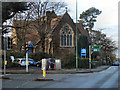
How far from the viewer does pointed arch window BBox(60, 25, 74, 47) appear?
56094 mm

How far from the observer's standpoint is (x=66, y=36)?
186ft

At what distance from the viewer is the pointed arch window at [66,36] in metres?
56.1

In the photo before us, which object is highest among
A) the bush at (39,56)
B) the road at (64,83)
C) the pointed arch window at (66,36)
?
the pointed arch window at (66,36)

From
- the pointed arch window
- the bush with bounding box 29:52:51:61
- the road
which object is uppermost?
the pointed arch window

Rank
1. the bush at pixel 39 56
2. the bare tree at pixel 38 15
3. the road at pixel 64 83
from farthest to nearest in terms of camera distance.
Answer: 1. the bush at pixel 39 56
2. the bare tree at pixel 38 15
3. the road at pixel 64 83

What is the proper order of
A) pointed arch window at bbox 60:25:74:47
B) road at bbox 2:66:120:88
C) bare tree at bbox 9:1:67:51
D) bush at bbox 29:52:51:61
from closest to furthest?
road at bbox 2:66:120:88
bare tree at bbox 9:1:67:51
bush at bbox 29:52:51:61
pointed arch window at bbox 60:25:74:47

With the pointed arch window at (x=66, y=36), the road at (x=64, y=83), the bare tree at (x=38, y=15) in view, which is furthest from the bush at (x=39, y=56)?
the road at (x=64, y=83)

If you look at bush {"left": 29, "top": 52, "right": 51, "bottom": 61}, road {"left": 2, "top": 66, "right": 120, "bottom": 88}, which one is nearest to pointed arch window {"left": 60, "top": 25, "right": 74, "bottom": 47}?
bush {"left": 29, "top": 52, "right": 51, "bottom": 61}

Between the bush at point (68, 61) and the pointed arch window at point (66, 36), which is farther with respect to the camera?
the pointed arch window at point (66, 36)

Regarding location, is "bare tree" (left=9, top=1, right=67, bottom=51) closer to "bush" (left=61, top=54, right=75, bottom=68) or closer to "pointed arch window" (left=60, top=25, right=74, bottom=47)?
"bush" (left=61, top=54, right=75, bottom=68)

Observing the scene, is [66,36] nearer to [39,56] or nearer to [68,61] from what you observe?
[39,56]

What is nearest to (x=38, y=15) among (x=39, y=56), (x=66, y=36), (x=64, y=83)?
(x=39, y=56)

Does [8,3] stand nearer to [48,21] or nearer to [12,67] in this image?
[12,67]

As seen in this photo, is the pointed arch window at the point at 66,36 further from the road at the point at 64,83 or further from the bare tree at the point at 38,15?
the road at the point at 64,83
